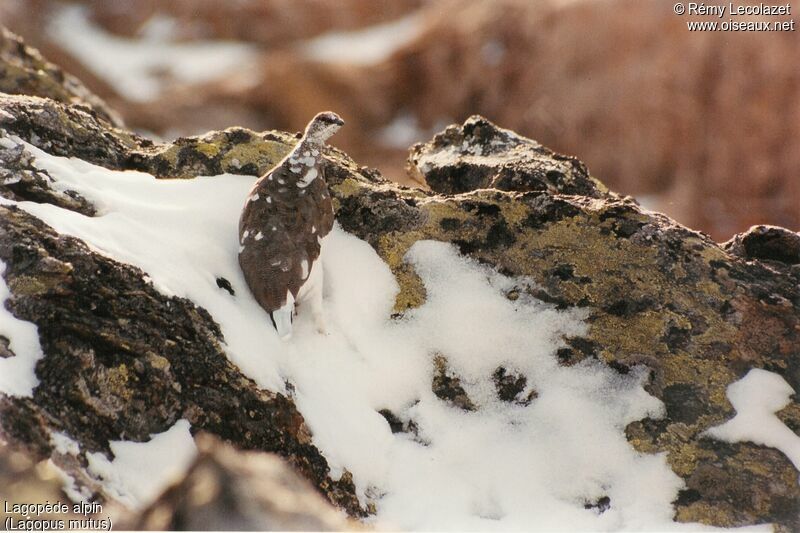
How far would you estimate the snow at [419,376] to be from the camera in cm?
368

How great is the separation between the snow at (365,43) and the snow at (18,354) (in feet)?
78.3

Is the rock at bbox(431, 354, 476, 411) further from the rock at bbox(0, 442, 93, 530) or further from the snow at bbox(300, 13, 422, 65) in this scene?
the snow at bbox(300, 13, 422, 65)

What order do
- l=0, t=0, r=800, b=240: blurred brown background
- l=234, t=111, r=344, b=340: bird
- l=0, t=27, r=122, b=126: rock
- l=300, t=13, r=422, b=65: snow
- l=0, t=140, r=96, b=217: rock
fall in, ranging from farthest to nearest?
1. l=300, t=13, r=422, b=65: snow
2. l=0, t=0, r=800, b=240: blurred brown background
3. l=0, t=27, r=122, b=126: rock
4. l=234, t=111, r=344, b=340: bird
5. l=0, t=140, r=96, b=217: rock

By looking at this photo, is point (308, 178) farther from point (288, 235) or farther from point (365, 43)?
point (365, 43)

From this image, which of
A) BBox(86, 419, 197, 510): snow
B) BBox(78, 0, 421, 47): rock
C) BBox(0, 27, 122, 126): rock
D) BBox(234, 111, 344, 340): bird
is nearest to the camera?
BBox(86, 419, 197, 510): snow

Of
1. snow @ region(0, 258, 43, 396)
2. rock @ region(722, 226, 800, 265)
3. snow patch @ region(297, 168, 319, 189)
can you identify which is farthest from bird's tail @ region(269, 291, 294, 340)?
rock @ region(722, 226, 800, 265)

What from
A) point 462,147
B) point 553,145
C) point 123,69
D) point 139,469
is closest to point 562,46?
point 553,145

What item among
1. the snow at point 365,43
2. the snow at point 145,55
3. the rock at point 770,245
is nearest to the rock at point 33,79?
the rock at point 770,245

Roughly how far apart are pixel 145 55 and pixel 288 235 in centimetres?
2592

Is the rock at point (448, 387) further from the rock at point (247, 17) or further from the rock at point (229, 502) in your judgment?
the rock at point (247, 17)

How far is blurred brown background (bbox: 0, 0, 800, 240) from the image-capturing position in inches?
818

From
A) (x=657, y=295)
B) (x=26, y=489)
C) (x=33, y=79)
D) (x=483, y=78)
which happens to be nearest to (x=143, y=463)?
(x=26, y=489)

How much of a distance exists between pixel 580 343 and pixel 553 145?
61.0 ft

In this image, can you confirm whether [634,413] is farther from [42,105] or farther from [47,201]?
[42,105]
